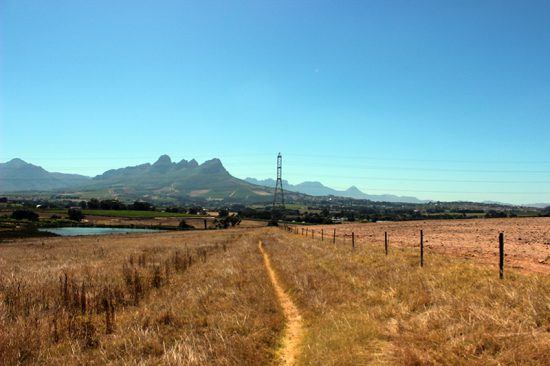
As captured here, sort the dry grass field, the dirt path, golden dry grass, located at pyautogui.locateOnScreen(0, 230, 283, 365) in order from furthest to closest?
the dirt path
golden dry grass, located at pyautogui.locateOnScreen(0, 230, 283, 365)
the dry grass field

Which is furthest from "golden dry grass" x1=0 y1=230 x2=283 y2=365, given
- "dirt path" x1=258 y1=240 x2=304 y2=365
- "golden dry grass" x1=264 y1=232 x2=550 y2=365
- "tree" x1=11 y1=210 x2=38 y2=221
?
"tree" x1=11 y1=210 x2=38 y2=221

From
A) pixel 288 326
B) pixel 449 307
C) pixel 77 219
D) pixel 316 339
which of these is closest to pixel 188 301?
pixel 288 326

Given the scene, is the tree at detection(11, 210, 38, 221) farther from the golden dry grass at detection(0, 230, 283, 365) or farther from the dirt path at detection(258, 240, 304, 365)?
the dirt path at detection(258, 240, 304, 365)

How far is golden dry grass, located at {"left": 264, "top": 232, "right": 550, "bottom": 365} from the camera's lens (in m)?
7.92

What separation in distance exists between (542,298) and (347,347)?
5.19 m

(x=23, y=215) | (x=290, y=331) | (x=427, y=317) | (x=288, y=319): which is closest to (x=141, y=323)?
(x=290, y=331)

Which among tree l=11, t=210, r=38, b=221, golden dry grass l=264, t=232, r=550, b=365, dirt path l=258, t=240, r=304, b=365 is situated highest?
golden dry grass l=264, t=232, r=550, b=365

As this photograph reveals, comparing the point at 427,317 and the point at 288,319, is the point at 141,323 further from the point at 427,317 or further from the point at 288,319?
the point at 427,317

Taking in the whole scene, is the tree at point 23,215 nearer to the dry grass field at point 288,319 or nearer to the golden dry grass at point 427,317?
the dry grass field at point 288,319

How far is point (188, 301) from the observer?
43.7 feet

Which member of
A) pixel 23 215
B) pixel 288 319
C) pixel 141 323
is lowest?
pixel 23 215

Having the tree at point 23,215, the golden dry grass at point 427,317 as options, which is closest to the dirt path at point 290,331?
the golden dry grass at point 427,317

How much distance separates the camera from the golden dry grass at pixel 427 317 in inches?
312

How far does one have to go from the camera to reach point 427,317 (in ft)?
33.7
